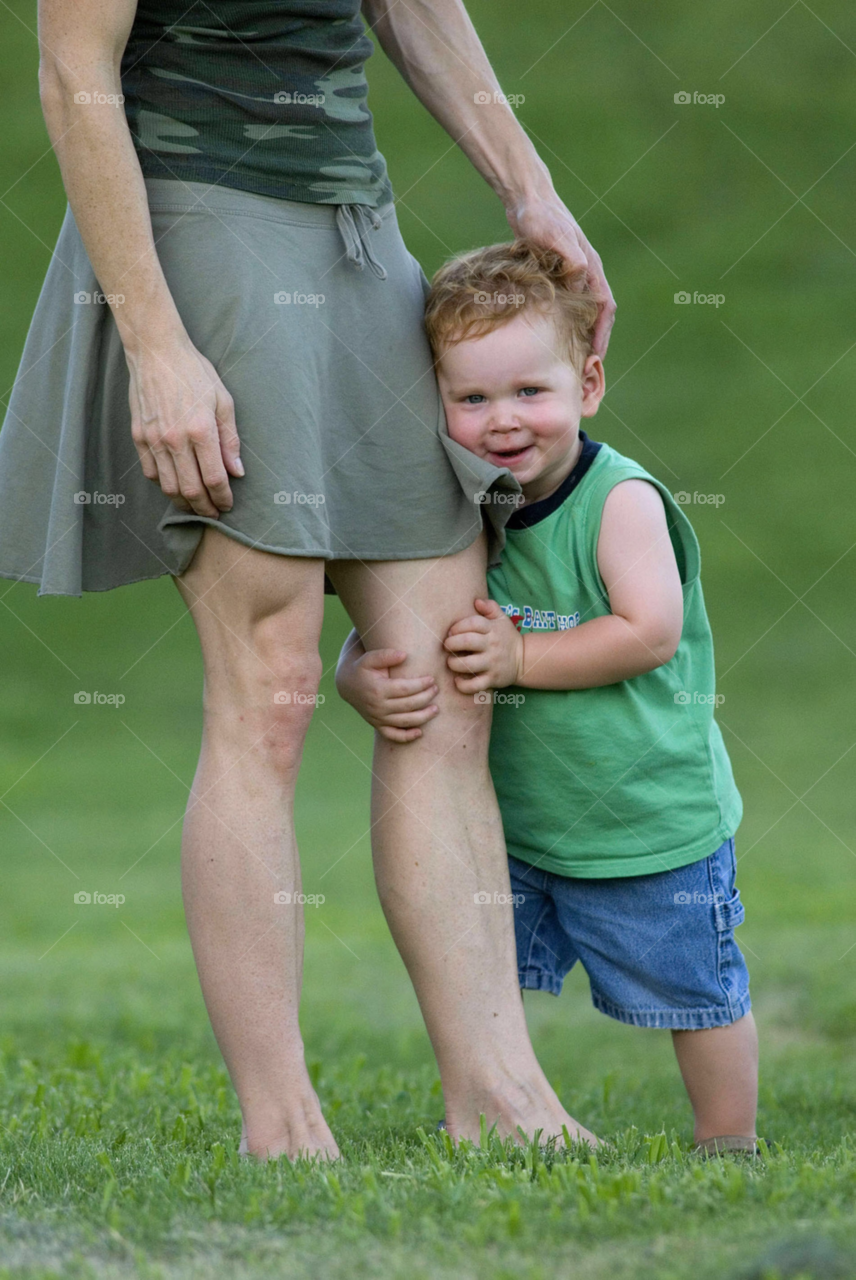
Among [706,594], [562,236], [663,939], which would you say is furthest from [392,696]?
[706,594]

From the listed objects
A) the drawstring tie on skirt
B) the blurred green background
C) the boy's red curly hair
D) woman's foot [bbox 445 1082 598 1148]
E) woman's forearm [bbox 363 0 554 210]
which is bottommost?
the blurred green background

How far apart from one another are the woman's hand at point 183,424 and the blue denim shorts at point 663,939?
1.06 meters

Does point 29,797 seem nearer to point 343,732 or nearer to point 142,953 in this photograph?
point 343,732

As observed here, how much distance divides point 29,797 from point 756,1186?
779 cm

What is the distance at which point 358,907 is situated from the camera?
7605mm

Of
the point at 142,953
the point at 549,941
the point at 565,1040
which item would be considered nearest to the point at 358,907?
the point at 142,953

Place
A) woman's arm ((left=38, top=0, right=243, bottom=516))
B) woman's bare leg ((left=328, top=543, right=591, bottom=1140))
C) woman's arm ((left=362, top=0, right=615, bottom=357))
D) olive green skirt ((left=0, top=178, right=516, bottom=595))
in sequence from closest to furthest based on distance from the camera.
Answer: woman's arm ((left=38, top=0, right=243, bottom=516))
olive green skirt ((left=0, top=178, right=516, bottom=595))
woman's bare leg ((left=328, top=543, right=591, bottom=1140))
woman's arm ((left=362, top=0, right=615, bottom=357))

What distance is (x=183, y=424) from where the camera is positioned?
2.37m

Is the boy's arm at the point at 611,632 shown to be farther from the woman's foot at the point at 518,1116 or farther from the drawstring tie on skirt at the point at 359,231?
the woman's foot at the point at 518,1116

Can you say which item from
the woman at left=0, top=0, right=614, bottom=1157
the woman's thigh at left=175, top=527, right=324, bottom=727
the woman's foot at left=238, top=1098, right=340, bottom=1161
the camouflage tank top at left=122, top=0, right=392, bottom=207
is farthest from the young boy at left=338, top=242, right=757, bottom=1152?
the woman's foot at left=238, top=1098, right=340, bottom=1161

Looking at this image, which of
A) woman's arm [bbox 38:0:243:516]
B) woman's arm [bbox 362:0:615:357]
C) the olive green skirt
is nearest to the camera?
woman's arm [bbox 38:0:243:516]

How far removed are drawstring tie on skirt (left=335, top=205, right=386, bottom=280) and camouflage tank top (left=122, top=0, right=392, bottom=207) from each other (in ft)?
0.17

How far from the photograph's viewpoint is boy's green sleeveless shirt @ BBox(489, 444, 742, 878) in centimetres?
288

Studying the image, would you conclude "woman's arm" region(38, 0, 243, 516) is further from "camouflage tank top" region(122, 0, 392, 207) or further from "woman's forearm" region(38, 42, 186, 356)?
"camouflage tank top" region(122, 0, 392, 207)
